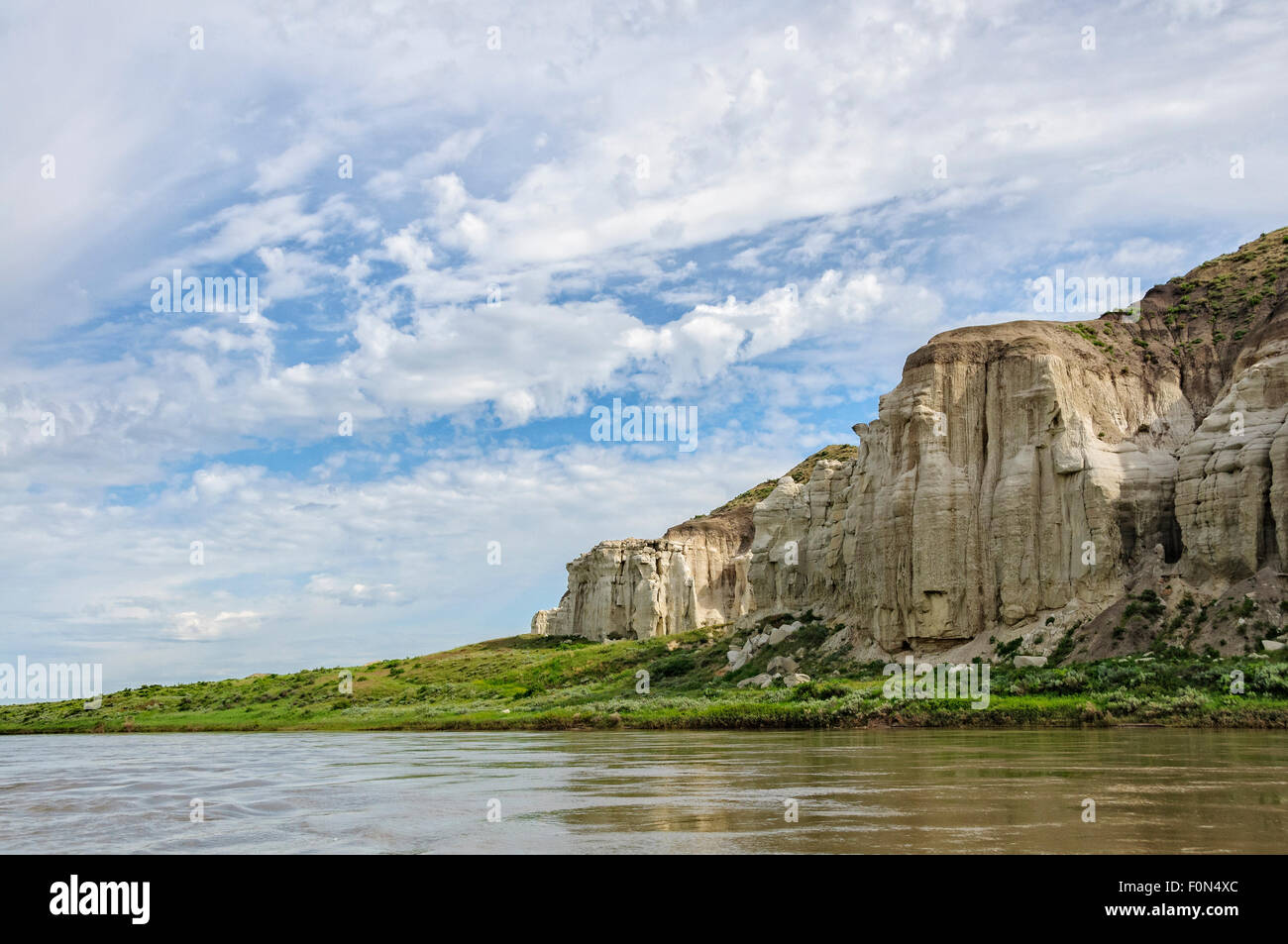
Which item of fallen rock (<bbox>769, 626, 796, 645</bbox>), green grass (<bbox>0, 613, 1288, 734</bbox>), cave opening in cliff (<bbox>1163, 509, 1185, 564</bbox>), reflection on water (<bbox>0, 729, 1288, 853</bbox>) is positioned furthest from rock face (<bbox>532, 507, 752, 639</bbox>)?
reflection on water (<bbox>0, 729, 1288, 853</bbox>)

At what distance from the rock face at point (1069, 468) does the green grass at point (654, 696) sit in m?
5.44

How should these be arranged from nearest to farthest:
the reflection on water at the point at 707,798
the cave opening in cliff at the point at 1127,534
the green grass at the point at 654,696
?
1. the reflection on water at the point at 707,798
2. the green grass at the point at 654,696
3. the cave opening in cliff at the point at 1127,534

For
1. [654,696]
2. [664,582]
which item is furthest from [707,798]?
[664,582]

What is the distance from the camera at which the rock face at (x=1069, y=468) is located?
47531 mm

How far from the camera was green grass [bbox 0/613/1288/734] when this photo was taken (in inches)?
1432

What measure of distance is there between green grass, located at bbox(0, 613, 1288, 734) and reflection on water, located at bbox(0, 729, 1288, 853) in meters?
4.23

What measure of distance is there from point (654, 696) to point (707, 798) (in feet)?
136

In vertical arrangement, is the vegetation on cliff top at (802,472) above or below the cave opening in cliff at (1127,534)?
above

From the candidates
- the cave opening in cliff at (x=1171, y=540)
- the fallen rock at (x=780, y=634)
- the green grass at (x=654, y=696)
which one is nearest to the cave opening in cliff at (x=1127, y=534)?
the cave opening in cliff at (x=1171, y=540)

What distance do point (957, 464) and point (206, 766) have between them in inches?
1661

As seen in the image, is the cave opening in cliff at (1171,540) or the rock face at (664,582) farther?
the rock face at (664,582)

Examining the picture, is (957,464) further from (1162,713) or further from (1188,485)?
(1162,713)

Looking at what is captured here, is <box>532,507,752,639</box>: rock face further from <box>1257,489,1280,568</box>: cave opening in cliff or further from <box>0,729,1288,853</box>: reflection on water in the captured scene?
<box>0,729,1288,853</box>: reflection on water

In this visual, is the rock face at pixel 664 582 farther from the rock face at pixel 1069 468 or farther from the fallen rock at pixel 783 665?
the fallen rock at pixel 783 665
